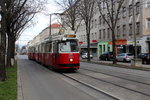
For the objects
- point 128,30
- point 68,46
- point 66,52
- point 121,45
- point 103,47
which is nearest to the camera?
point 66,52

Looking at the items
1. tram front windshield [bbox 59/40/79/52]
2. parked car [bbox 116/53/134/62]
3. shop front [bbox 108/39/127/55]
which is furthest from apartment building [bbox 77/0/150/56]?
tram front windshield [bbox 59/40/79/52]

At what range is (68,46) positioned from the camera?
61.3 feet

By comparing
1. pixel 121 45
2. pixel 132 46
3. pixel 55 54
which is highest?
pixel 121 45

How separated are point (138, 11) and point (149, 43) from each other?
22.0 ft

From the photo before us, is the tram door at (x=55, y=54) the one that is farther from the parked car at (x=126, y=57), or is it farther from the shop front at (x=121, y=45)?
the shop front at (x=121, y=45)

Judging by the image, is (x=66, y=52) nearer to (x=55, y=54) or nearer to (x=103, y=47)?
(x=55, y=54)

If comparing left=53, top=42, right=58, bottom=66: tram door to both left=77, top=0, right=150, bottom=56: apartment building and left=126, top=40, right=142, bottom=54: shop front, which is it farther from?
left=126, top=40, right=142, bottom=54: shop front

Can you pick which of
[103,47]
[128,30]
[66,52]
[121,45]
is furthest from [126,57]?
[103,47]

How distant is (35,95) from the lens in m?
9.44

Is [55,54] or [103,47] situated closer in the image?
[55,54]

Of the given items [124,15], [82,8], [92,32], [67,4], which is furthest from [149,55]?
[92,32]

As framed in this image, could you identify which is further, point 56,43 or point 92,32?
point 92,32

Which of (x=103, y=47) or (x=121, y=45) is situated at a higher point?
(x=121, y=45)

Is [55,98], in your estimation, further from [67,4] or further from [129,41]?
[129,41]
